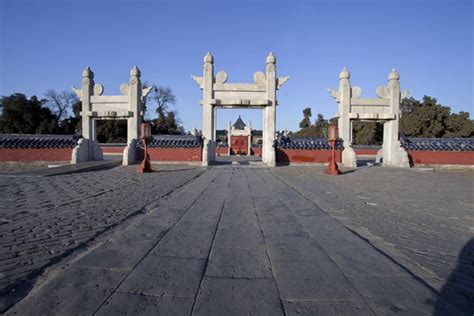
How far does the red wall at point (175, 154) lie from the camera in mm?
16328

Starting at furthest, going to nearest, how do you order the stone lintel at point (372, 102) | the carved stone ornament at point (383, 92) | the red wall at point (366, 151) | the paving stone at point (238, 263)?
1. the red wall at point (366, 151)
2. the carved stone ornament at point (383, 92)
3. the stone lintel at point (372, 102)
4. the paving stone at point (238, 263)

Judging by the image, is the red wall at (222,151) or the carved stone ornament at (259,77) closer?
the carved stone ornament at (259,77)

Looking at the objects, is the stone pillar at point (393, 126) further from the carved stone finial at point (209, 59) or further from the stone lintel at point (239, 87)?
the carved stone finial at point (209, 59)

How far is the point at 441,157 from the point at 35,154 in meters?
24.7

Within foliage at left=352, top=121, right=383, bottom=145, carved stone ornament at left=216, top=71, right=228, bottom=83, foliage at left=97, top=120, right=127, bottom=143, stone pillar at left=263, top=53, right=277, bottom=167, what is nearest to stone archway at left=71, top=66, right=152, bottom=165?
carved stone ornament at left=216, top=71, right=228, bottom=83

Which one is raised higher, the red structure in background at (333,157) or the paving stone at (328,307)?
the red structure in background at (333,157)

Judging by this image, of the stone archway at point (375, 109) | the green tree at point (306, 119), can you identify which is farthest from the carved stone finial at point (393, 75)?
the green tree at point (306, 119)

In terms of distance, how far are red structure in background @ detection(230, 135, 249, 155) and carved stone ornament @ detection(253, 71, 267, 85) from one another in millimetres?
23337

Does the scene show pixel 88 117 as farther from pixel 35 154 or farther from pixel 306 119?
pixel 306 119

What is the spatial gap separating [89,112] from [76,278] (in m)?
16.7

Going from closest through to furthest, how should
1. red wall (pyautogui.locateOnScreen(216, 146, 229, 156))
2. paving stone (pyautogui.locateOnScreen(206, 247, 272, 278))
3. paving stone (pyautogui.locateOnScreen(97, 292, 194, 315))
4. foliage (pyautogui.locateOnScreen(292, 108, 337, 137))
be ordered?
paving stone (pyautogui.locateOnScreen(97, 292, 194, 315)) < paving stone (pyautogui.locateOnScreen(206, 247, 272, 278)) < red wall (pyautogui.locateOnScreen(216, 146, 229, 156)) < foliage (pyautogui.locateOnScreen(292, 108, 337, 137))

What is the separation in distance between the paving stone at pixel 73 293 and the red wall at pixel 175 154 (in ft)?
45.8

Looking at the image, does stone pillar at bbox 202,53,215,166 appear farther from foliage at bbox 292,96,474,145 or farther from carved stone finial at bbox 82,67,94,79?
foliage at bbox 292,96,474,145

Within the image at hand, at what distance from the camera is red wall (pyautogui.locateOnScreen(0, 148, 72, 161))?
52.9 feet
